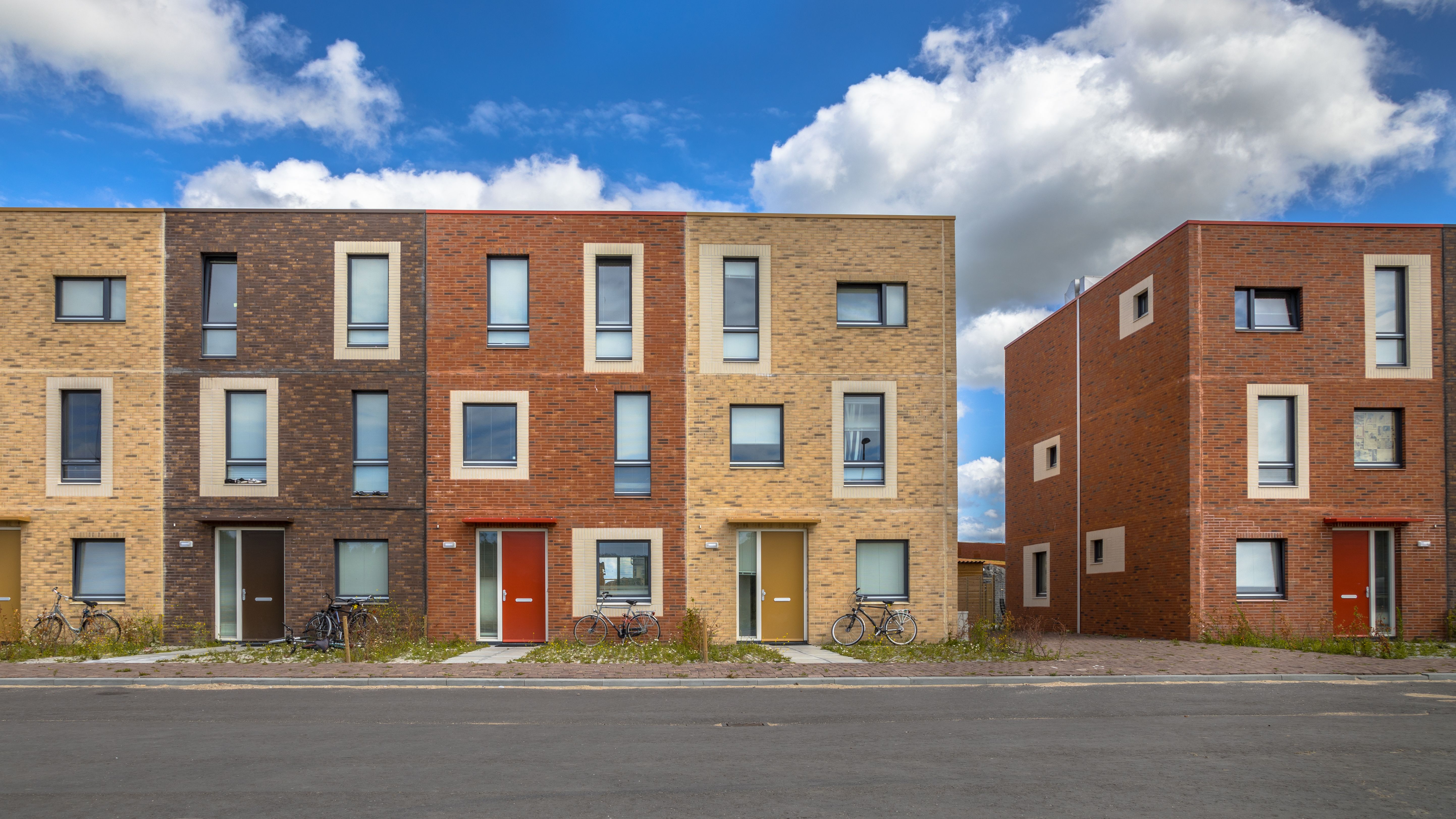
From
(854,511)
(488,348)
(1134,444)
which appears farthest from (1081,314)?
(488,348)

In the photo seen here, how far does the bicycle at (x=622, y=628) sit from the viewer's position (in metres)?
18.9

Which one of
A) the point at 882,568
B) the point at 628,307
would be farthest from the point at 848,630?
the point at 628,307

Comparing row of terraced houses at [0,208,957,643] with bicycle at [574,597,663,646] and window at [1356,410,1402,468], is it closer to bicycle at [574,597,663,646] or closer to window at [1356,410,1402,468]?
bicycle at [574,597,663,646]

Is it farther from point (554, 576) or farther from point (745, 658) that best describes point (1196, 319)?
point (554, 576)

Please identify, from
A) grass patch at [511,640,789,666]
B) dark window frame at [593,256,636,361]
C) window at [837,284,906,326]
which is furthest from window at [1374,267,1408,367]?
dark window frame at [593,256,636,361]

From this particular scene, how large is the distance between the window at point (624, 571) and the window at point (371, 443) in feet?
15.9

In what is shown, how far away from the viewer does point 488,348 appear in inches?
776

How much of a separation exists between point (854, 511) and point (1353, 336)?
12.3 m

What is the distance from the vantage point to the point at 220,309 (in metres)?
19.9

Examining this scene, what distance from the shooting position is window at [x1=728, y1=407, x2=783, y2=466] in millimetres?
19859

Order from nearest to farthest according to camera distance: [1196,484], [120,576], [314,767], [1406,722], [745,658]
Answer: [314,767] < [1406,722] < [745,658] < [120,576] < [1196,484]

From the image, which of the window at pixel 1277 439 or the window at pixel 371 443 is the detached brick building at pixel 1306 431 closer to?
the window at pixel 1277 439

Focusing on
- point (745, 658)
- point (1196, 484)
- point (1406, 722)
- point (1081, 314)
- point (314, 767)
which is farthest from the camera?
point (1081, 314)

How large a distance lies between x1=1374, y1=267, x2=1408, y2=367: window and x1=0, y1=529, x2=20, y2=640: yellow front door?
30073 mm
